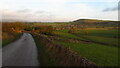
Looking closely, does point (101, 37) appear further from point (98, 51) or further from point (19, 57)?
point (19, 57)

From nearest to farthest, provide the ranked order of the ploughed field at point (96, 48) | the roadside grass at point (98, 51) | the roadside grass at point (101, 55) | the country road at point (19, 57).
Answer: the country road at point (19, 57)
the roadside grass at point (101, 55)
the roadside grass at point (98, 51)
the ploughed field at point (96, 48)

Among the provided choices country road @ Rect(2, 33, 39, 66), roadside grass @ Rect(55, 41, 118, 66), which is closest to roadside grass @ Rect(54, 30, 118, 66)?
roadside grass @ Rect(55, 41, 118, 66)

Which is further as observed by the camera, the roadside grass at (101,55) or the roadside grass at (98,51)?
the roadside grass at (98,51)

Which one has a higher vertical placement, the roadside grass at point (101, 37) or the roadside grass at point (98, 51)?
the roadside grass at point (98, 51)

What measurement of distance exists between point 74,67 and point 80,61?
659mm

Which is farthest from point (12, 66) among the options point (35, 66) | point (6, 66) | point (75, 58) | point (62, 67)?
point (75, 58)

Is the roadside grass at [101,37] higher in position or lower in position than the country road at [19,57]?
lower

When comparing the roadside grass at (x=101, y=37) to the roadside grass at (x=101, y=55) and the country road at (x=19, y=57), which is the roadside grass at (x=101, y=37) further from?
the country road at (x=19, y=57)

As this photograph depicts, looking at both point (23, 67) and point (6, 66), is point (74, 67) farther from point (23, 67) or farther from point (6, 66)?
point (6, 66)

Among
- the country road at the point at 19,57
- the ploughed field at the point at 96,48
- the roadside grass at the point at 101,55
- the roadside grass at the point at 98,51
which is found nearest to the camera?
the country road at the point at 19,57

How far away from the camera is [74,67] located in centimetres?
1123

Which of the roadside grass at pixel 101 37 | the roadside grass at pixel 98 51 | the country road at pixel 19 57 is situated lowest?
the roadside grass at pixel 101 37

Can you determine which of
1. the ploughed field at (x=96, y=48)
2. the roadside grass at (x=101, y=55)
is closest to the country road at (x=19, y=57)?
the ploughed field at (x=96, y=48)

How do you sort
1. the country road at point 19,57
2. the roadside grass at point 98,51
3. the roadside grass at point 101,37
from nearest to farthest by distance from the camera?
the country road at point 19,57
the roadside grass at point 98,51
the roadside grass at point 101,37
